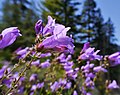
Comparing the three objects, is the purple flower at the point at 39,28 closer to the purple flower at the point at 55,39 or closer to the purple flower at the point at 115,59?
the purple flower at the point at 55,39

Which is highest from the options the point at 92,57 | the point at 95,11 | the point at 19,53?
the point at 95,11

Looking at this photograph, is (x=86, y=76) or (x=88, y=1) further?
(x=88, y=1)

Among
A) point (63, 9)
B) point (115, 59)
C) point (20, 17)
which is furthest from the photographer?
point (20, 17)

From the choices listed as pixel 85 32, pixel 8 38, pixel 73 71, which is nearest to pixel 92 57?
pixel 73 71

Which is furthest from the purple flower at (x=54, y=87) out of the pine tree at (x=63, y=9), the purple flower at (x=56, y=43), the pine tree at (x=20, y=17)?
the pine tree at (x=20, y=17)

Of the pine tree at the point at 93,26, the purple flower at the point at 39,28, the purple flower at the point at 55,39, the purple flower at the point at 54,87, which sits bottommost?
the purple flower at the point at 54,87

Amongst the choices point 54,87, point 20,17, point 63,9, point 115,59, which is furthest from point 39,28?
point 20,17

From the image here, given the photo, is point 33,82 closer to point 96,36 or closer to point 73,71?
point 73,71

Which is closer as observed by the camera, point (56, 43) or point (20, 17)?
point (56, 43)

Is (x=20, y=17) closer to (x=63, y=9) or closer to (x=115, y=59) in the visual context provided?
(x=63, y=9)

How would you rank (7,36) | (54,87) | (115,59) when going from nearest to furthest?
(7,36) < (115,59) < (54,87)

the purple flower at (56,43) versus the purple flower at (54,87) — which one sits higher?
the purple flower at (56,43)
